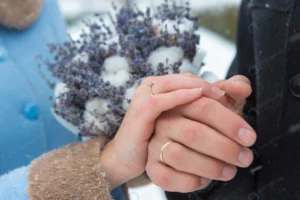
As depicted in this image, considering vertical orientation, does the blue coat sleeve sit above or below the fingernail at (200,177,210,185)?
below

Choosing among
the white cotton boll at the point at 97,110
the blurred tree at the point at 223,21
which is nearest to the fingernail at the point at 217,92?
the white cotton boll at the point at 97,110

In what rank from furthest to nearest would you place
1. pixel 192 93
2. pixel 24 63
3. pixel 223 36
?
Result: 1. pixel 223 36
2. pixel 24 63
3. pixel 192 93

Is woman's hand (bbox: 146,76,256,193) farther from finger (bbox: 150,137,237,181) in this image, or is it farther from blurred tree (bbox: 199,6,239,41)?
blurred tree (bbox: 199,6,239,41)

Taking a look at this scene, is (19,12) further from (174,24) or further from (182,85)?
(182,85)

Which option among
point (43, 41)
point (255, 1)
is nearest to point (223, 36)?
point (43, 41)

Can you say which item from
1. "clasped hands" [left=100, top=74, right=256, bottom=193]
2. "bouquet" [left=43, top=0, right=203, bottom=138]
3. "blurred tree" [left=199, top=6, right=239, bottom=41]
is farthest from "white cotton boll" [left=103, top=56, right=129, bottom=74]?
"blurred tree" [left=199, top=6, right=239, bottom=41]

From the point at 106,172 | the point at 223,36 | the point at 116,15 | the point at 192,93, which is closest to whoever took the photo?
the point at 192,93

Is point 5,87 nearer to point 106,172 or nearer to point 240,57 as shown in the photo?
point 106,172
